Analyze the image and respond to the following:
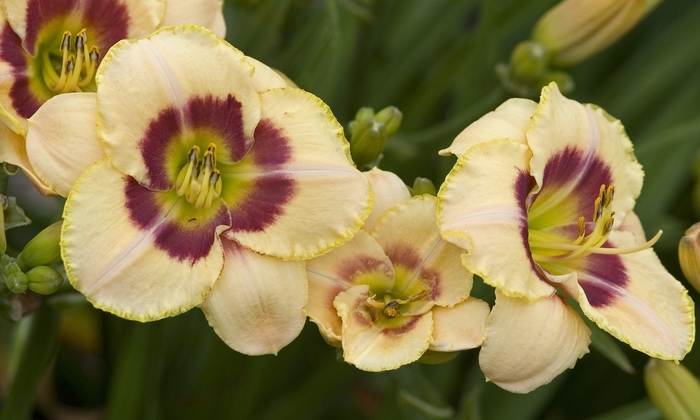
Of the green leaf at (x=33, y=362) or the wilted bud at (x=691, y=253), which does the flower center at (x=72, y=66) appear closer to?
the green leaf at (x=33, y=362)

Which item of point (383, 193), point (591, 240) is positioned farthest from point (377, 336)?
point (591, 240)

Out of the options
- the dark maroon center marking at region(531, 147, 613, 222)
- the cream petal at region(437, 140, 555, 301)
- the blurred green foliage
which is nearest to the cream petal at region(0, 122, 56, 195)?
the blurred green foliage

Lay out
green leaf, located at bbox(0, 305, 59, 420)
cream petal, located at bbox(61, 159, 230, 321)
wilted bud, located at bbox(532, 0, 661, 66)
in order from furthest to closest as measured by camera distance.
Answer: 1. wilted bud, located at bbox(532, 0, 661, 66)
2. green leaf, located at bbox(0, 305, 59, 420)
3. cream petal, located at bbox(61, 159, 230, 321)

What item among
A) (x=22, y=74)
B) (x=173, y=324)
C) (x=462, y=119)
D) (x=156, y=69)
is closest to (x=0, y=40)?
(x=22, y=74)

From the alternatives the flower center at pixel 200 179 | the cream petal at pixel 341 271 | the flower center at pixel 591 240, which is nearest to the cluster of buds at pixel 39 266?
the flower center at pixel 200 179

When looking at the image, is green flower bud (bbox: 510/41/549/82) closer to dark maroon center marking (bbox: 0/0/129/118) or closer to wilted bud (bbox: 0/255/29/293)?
dark maroon center marking (bbox: 0/0/129/118)

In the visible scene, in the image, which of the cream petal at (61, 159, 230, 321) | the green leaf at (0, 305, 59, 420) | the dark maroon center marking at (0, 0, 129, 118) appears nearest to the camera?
the cream petal at (61, 159, 230, 321)

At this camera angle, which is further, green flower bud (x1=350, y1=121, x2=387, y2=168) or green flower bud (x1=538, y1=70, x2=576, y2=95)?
green flower bud (x1=538, y1=70, x2=576, y2=95)
